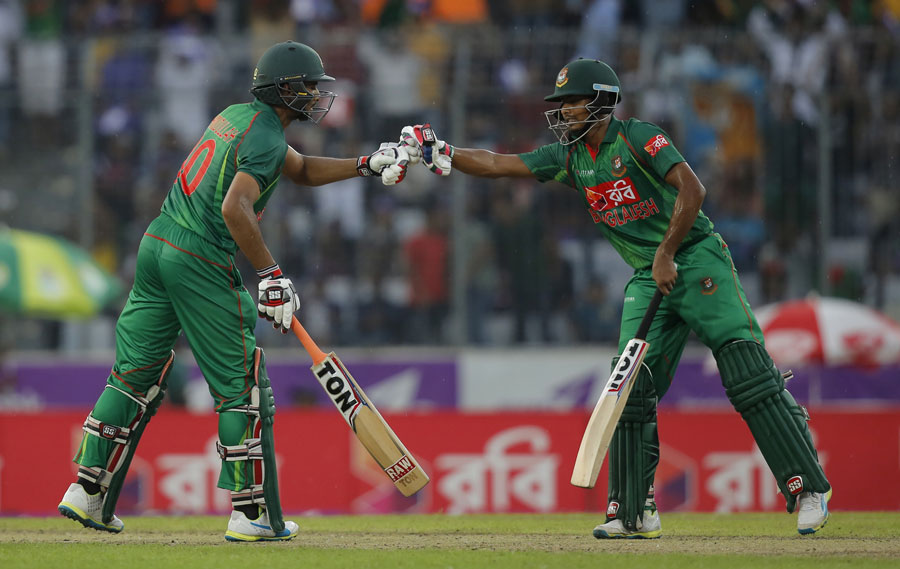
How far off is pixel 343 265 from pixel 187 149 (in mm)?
1980

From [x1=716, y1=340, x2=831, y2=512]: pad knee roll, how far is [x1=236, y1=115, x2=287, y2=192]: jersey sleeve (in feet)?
8.10

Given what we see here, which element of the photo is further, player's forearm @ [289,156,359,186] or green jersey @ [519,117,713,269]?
player's forearm @ [289,156,359,186]

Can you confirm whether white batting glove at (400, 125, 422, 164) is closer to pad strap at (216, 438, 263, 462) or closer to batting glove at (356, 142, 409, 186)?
batting glove at (356, 142, 409, 186)

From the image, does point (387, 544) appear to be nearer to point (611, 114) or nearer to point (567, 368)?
point (611, 114)

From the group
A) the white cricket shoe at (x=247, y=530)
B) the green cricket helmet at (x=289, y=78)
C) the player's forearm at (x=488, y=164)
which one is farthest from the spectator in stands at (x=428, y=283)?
the white cricket shoe at (x=247, y=530)

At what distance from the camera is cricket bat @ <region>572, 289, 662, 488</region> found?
669 centimetres

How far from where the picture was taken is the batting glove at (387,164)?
23.4 ft

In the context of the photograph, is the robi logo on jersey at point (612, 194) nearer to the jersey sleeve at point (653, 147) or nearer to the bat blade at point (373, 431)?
the jersey sleeve at point (653, 147)

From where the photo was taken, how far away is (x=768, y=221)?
13.3m

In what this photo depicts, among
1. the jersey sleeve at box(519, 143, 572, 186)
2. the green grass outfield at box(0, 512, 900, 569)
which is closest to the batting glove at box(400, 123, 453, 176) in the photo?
the jersey sleeve at box(519, 143, 572, 186)

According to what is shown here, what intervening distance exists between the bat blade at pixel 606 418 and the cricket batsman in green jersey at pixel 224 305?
1.51 metres

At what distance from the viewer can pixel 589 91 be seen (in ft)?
22.7

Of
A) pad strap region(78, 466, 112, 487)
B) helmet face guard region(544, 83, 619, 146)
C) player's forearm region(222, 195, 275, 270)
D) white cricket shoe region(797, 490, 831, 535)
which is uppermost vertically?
helmet face guard region(544, 83, 619, 146)

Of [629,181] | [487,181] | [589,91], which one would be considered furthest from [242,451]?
[487,181]
